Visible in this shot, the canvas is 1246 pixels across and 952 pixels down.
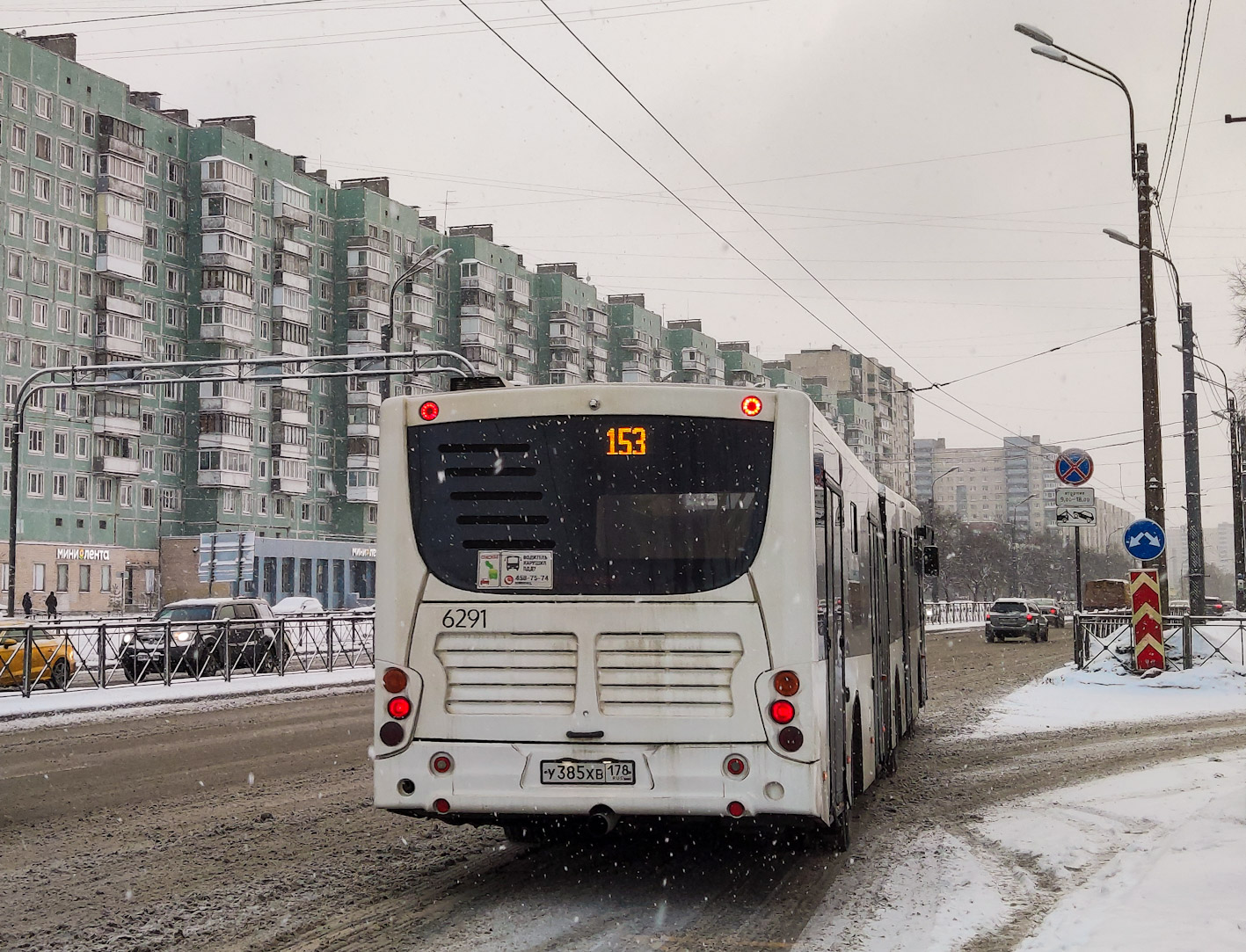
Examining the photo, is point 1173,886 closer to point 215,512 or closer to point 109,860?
point 109,860

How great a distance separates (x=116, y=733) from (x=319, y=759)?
15.3 feet

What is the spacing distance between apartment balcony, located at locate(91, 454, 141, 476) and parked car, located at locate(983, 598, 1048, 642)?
1726 inches

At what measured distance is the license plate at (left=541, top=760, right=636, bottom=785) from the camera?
7430 mm

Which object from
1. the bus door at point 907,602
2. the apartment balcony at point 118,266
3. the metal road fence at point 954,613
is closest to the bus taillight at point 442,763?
the bus door at point 907,602

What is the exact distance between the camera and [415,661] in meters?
7.73

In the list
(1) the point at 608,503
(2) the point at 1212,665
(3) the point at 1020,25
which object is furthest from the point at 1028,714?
(1) the point at 608,503

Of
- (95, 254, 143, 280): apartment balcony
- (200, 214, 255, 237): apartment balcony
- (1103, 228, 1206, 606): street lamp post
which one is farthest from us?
(200, 214, 255, 237): apartment balcony

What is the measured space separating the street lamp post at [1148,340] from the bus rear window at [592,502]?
17.4m

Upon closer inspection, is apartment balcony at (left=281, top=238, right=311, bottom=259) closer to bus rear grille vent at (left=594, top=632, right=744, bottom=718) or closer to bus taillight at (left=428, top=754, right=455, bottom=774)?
bus taillight at (left=428, top=754, right=455, bottom=774)

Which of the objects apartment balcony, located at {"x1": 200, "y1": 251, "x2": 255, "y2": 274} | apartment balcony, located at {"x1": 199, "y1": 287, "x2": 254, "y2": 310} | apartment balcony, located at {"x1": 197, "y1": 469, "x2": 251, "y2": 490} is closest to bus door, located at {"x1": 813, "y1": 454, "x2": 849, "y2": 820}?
apartment balcony, located at {"x1": 197, "y1": 469, "x2": 251, "y2": 490}

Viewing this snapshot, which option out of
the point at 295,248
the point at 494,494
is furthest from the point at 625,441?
the point at 295,248

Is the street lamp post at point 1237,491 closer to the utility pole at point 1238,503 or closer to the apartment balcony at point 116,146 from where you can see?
the utility pole at point 1238,503

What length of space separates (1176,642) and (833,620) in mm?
20042

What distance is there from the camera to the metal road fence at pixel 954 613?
252 feet
